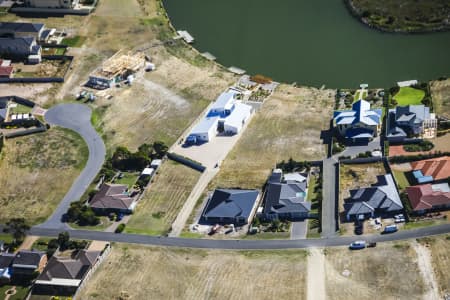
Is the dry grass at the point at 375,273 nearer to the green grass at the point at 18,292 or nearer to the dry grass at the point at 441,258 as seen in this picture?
the dry grass at the point at 441,258

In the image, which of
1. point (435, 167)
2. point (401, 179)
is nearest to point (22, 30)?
point (401, 179)

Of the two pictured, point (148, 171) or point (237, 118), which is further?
point (237, 118)

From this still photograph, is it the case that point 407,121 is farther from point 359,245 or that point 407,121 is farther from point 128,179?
point 128,179

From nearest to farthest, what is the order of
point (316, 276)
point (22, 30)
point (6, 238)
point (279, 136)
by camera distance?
point (316, 276) < point (6, 238) < point (279, 136) < point (22, 30)

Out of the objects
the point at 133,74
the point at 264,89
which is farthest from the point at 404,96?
the point at 133,74

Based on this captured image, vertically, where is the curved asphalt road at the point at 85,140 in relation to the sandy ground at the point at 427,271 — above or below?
above

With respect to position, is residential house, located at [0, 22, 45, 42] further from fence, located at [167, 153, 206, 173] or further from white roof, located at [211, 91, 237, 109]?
fence, located at [167, 153, 206, 173]

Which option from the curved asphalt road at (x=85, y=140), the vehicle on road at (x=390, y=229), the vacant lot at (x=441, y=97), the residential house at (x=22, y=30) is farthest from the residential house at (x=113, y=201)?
the residential house at (x=22, y=30)
